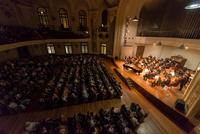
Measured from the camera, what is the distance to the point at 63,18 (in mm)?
15016

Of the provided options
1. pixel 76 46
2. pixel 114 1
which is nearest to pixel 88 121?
pixel 76 46

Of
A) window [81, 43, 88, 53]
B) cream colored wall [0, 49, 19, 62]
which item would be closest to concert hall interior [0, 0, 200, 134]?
window [81, 43, 88, 53]

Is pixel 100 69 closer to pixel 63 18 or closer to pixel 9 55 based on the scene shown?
pixel 63 18

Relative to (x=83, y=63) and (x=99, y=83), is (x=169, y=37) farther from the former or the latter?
(x=83, y=63)

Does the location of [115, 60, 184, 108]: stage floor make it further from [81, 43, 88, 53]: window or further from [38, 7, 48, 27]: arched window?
[38, 7, 48, 27]: arched window

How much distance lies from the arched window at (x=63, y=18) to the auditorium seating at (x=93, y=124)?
46.7ft

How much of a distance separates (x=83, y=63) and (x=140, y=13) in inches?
404

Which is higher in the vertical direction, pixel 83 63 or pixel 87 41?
pixel 87 41

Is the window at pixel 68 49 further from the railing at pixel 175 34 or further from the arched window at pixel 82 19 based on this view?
the railing at pixel 175 34

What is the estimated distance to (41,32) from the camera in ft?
45.1

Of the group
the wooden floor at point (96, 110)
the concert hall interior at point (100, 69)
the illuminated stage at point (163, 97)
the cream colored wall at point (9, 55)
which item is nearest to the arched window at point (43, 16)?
the concert hall interior at point (100, 69)

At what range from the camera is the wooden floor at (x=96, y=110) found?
536 cm

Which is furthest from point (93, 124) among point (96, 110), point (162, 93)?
point (162, 93)

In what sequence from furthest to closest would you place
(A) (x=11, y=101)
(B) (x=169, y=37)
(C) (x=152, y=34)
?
(C) (x=152, y=34)
(B) (x=169, y=37)
(A) (x=11, y=101)
